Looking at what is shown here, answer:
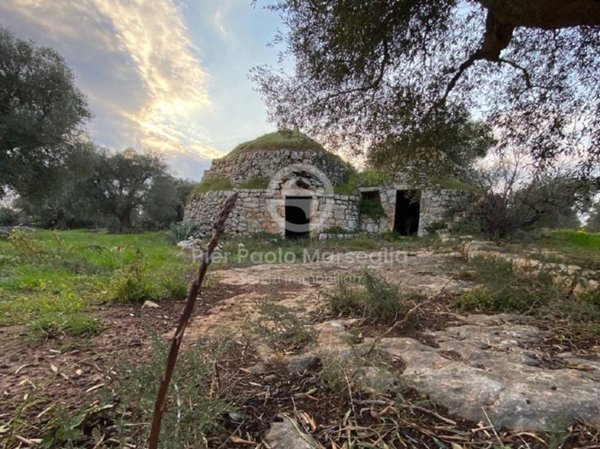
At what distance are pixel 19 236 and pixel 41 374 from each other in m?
4.65

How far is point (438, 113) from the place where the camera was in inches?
202

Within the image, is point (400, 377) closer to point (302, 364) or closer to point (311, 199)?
point (302, 364)

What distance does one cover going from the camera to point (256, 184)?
1239cm

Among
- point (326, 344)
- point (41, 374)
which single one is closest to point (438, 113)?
point (326, 344)

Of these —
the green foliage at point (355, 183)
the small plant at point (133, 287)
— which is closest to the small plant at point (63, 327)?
the small plant at point (133, 287)

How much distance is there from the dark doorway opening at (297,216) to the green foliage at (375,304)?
394 inches

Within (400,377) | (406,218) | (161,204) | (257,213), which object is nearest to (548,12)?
(400,377)

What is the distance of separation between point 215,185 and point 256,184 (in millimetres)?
1827

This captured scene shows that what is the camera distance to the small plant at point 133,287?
3.28 metres

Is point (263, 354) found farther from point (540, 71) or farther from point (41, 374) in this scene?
point (540, 71)

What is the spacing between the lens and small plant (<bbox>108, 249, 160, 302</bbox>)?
3281 mm

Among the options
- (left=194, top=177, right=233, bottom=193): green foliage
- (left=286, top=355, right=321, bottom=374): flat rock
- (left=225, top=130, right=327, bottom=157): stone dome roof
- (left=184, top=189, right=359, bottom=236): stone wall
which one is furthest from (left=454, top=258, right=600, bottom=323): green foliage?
(left=194, top=177, right=233, bottom=193): green foliage

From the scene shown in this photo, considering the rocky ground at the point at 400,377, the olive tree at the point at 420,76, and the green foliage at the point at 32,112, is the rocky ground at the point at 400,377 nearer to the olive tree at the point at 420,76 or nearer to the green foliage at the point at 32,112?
the olive tree at the point at 420,76

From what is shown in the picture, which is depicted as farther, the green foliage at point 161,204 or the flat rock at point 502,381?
the green foliage at point 161,204
